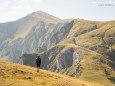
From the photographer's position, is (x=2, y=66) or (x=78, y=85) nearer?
(x=78, y=85)

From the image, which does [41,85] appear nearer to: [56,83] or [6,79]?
[56,83]

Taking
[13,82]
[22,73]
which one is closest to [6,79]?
[13,82]

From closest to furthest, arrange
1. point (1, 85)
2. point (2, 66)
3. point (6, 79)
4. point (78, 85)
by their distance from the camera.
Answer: point (1, 85), point (6, 79), point (78, 85), point (2, 66)

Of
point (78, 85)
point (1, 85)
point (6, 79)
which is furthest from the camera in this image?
point (78, 85)

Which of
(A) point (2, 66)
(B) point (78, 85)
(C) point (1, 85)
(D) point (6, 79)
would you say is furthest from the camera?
(A) point (2, 66)

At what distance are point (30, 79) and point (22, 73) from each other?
3.39 m

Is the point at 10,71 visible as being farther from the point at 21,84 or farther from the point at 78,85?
the point at 78,85

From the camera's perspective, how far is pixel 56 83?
1677 inches

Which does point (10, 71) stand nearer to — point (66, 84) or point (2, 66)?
point (2, 66)

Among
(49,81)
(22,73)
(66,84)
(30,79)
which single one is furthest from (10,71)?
(66,84)

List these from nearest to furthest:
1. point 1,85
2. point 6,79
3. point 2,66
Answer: point 1,85 → point 6,79 → point 2,66

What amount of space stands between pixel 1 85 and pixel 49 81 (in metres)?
8.74

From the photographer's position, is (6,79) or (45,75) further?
(45,75)

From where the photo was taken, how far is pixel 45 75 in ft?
156
